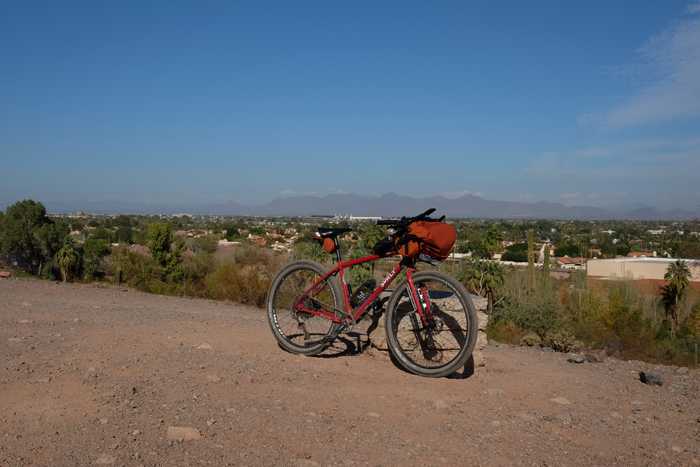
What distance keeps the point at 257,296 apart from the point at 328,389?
8.69m

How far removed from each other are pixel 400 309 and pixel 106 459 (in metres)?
3.51

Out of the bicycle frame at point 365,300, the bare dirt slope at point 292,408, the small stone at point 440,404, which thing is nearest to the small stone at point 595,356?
the bare dirt slope at point 292,408

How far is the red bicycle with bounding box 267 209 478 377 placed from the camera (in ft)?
19.8

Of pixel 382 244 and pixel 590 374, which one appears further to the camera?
pixel 590 374

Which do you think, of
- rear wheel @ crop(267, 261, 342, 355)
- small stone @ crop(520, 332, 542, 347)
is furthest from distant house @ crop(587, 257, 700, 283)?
rear wheel @ crop(267, 261, 342, 355)

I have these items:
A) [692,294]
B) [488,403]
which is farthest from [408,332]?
[692,294]

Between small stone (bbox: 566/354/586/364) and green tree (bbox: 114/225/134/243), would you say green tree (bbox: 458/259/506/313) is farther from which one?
green tree (bbox: 114/225/134/243)

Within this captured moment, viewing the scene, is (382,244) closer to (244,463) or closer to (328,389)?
(328,389)

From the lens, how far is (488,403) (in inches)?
212

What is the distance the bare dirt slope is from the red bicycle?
278 mm

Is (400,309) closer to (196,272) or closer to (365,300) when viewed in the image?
(365,300)

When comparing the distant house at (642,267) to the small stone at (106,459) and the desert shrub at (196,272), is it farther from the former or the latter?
the small stone at (106,459)

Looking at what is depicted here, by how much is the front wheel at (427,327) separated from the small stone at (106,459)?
306cm

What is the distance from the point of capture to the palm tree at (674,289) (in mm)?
15417
